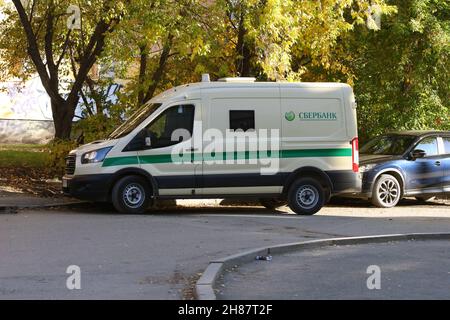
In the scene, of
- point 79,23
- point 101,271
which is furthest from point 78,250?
point 79,23

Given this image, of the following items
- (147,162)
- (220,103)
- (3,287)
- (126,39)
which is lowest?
(3,287)

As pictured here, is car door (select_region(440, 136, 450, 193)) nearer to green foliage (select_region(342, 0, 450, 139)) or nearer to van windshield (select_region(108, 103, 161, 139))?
green foliage (select_region(342, 0, 450, 139))

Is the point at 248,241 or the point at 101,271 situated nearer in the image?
the point at 101,271

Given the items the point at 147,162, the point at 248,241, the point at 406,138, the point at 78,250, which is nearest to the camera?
the point at 78,250

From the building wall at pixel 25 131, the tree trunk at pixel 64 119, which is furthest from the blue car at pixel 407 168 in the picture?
the building wall at pixel 25 131

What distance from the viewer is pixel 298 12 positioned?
59.2 ft

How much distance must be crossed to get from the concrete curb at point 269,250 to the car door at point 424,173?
530 centimetres

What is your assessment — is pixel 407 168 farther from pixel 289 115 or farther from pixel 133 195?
pixel 133 195

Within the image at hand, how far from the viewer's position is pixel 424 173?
18516 mm

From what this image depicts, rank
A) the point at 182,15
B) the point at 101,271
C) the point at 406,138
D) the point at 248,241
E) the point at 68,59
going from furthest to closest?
the point at 68,59 → the point at 406,138 → the point at 182,15 → the point at 248,241 → the point at 101,271

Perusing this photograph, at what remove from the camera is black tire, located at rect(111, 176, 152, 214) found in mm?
15547

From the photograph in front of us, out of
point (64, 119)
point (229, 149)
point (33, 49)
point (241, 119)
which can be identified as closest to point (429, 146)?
Result: point (241, 119)

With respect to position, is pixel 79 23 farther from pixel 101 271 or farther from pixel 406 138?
pixel 101 271

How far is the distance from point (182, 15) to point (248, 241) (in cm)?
711
